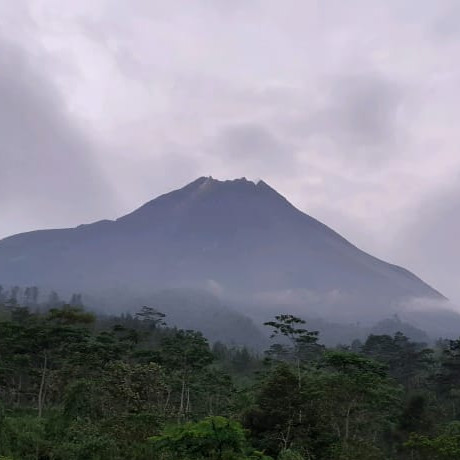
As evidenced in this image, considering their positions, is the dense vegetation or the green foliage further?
the dense vegetation

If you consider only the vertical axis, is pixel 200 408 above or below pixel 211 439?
below

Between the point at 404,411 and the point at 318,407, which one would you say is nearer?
the point at 318,407

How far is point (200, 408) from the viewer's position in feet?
125

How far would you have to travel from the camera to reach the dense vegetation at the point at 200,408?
555 inches

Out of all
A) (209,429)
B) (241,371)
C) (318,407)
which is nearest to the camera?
(209,429)

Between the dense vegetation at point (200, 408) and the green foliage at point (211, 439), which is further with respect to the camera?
the dense vegetation at point (200, 408)

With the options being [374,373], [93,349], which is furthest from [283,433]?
[93,349]

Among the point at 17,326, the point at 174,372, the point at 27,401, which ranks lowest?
the point at 27,401

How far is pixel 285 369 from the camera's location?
67.4ft

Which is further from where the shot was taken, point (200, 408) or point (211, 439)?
point (200, 408)

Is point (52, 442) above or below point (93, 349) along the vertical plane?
below

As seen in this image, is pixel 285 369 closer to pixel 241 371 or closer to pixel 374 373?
pixel 374 373

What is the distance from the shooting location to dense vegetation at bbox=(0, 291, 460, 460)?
14086mm

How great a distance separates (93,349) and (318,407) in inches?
634
